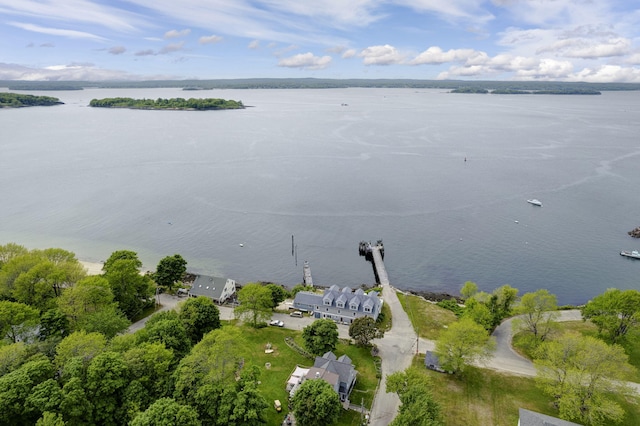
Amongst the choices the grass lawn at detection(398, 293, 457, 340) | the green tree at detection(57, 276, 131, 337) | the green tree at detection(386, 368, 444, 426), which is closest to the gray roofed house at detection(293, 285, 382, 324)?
the grass lawn at detection(398, 293, 457, 340)

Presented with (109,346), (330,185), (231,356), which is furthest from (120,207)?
(231,356)

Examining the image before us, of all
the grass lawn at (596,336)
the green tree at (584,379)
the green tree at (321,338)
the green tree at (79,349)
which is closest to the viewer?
the green tree at (79,349)

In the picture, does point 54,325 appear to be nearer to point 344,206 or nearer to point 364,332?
point 364,332

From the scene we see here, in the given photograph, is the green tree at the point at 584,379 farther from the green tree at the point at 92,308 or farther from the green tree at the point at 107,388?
the green tree at the point at 92,308

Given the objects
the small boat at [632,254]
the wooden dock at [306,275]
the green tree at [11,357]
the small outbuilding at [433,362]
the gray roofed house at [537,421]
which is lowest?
the wooden dock at [306,275]

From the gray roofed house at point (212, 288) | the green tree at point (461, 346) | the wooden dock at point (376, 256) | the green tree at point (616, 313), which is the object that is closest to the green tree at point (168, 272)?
→ the gray roofed house at point (212, 288)

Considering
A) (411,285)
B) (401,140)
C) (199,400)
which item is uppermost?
(401,140)

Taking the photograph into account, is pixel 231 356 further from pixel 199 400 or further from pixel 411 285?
pixel 411 285
